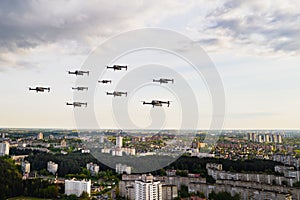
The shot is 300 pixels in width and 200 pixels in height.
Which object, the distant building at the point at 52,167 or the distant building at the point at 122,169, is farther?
the distant building at the point at 52,167

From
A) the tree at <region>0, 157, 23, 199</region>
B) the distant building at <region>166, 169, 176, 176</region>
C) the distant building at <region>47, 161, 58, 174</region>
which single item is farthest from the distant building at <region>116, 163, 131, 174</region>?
the tree at <region>0, 157, 23, 199</region>

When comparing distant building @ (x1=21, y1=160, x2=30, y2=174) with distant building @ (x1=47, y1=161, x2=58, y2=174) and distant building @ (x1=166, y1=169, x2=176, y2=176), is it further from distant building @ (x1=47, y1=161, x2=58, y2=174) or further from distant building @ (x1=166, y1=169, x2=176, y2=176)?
distant building @ (x1=166, y1=169, x2=176, y2=176)

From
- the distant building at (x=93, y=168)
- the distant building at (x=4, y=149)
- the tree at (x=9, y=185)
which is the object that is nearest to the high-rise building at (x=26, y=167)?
the tree at (x=9, y=185)

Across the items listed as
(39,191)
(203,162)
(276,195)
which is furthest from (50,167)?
(276,195)

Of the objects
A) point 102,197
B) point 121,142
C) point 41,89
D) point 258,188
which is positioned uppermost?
point 41,89

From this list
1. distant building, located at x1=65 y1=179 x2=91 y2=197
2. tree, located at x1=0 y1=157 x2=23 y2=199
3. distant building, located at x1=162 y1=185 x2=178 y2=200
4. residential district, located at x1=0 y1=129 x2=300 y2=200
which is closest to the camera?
residential district, located at x1=0 y1=129 x2=300 y2=200

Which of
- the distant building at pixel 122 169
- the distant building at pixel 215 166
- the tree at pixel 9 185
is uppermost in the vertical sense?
the distant building at pixel 215 166

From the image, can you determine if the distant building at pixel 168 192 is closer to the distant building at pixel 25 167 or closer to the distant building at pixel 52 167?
the distant building at pixel 52 167

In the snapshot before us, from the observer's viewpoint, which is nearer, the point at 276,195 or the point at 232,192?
the point at 276,195

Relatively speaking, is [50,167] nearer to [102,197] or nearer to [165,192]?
[102,197]
